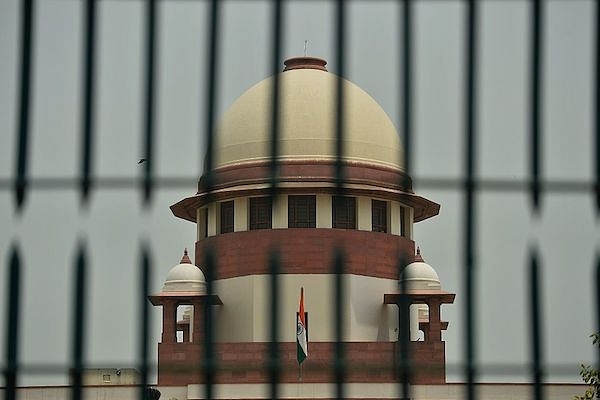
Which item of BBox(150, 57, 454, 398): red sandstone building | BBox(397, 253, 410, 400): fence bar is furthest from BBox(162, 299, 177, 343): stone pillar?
BBox(397, 253, 410, 400): fence bar

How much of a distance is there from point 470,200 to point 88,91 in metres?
1.04

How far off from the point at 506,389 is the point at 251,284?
20.4 feet

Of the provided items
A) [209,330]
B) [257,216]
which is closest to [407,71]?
[209,330]

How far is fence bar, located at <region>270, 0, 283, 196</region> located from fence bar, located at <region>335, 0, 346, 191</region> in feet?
0.49

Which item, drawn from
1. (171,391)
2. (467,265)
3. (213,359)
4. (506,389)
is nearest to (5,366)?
(213,359)

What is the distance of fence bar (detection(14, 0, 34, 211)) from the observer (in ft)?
13.6

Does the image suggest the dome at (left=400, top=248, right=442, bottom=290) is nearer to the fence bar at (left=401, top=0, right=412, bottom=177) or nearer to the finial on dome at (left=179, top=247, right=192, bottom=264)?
the finial on dome at (left=179, top=247, right=192, bottom=264)

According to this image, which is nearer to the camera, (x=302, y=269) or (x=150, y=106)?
(x=150, y=106)

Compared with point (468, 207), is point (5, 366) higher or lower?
lower

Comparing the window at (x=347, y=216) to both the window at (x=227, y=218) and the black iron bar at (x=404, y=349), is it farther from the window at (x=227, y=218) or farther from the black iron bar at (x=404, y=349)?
the black iron bar at (x=404, y=349)

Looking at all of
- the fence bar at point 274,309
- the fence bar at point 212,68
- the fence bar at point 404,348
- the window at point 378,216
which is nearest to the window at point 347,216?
the window at point 378,216

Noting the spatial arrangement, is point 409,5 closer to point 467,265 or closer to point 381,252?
point 467,265

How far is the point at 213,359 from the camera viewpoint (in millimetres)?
4047

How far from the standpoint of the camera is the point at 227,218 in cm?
3291
